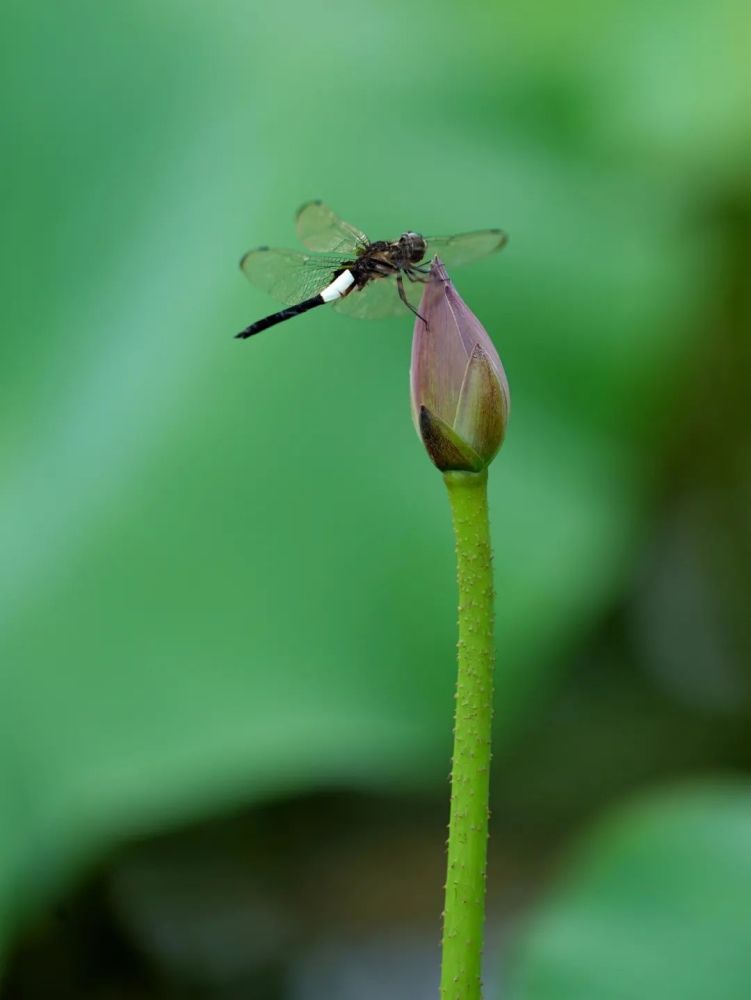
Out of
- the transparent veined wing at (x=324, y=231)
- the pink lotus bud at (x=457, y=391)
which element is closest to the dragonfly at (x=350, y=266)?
the transparent veined wing at (x=324, y=231)

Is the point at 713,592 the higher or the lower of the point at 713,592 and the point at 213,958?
the higher

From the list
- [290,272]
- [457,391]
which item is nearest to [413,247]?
[290,272]

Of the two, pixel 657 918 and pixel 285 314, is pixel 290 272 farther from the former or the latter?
pixel 657 918

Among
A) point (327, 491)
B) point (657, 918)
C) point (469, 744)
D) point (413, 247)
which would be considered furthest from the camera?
point (327, 491)

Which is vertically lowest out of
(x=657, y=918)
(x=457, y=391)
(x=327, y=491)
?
(x=657, y=918)

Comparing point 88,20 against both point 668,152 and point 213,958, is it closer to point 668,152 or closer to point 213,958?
point 668,152

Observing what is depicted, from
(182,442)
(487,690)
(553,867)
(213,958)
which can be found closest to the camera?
(487,690)

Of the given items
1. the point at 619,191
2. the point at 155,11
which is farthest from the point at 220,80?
the point at 619,191
